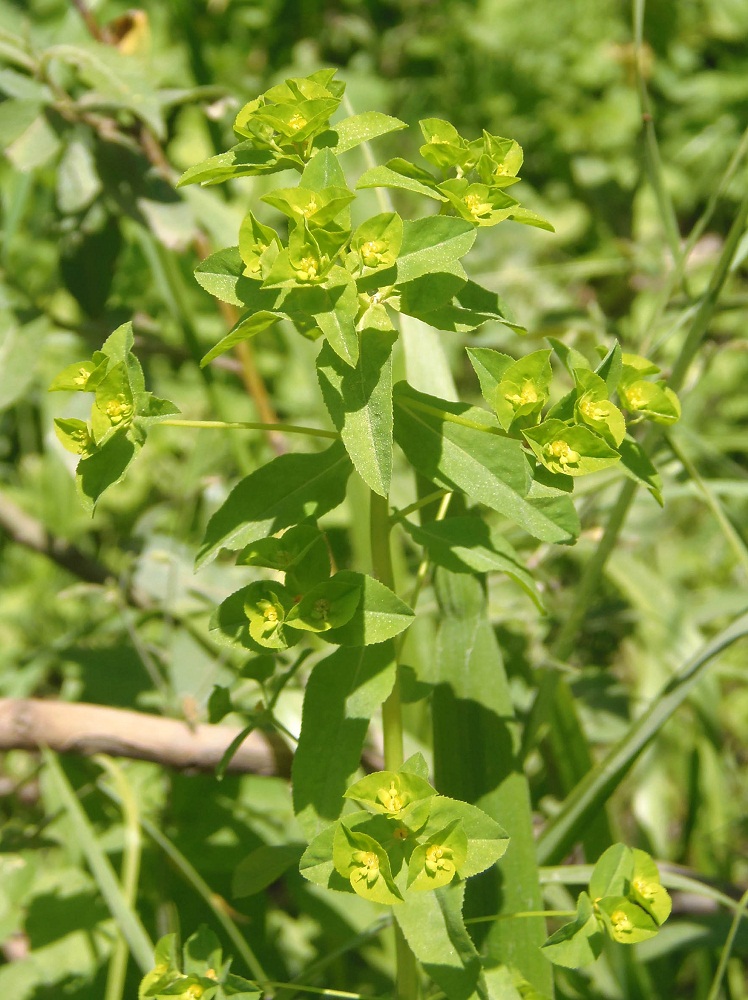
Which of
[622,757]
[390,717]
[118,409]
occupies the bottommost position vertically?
[622,757]

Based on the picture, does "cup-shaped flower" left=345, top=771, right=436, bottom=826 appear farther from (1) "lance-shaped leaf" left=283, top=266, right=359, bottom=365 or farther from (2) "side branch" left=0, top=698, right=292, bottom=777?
(2) "side branch" left=0, top=698, right=292, bottom=777

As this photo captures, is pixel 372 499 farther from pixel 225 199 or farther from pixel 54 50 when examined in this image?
pixel 225 199

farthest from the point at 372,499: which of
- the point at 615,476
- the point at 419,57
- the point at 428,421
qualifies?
the point at 419,57

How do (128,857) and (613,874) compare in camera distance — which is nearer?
(613,874)

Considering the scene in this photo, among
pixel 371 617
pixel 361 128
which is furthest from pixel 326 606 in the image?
pixel 361 128

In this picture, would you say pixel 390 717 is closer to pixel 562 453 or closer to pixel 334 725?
pixel 334 725

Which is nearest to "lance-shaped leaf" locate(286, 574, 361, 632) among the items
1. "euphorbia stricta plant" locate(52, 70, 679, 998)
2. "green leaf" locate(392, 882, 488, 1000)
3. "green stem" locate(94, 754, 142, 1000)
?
"euphorbia stricta plant" locate(52, 70, 679, 998)
